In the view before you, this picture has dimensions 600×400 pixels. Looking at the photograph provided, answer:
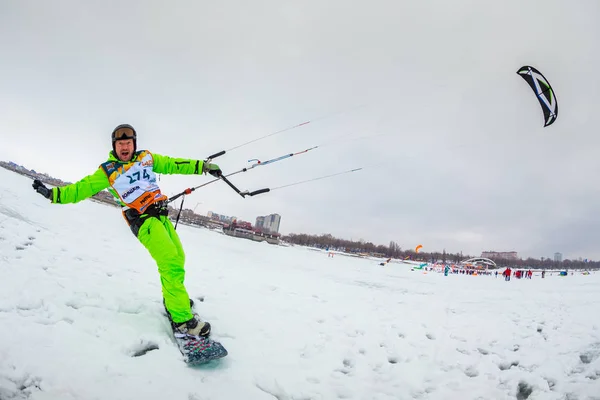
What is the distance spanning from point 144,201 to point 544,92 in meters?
11.0

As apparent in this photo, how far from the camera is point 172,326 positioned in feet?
12.3

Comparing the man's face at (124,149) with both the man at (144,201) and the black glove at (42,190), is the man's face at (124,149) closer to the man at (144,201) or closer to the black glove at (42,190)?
the man at (144,201)

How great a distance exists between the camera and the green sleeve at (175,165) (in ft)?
14.9

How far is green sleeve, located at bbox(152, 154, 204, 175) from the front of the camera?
14.9ft

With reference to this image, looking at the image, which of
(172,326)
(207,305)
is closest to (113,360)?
(172,326)

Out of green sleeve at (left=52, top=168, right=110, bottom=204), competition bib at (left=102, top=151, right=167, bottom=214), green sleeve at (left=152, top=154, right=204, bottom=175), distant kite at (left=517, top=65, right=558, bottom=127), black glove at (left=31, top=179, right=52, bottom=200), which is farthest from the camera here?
distant kite at (left=517, top=65, right=558, bottom=127)

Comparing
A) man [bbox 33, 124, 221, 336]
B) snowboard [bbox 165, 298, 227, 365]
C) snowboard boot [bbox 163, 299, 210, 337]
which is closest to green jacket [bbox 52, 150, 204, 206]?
man [bbox 33, 124, 221, 336]

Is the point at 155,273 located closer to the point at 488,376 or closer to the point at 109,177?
the point at 109,177

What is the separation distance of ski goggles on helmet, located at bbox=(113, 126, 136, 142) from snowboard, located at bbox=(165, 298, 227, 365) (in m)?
2.99

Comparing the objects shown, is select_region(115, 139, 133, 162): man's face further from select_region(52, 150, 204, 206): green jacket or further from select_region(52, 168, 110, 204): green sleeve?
select_region(52, 168, 110, 204): green sleeve

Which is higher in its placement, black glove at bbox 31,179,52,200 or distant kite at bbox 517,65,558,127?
distant kite at bbox 517,65,558,127

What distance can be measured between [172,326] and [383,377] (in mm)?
3174

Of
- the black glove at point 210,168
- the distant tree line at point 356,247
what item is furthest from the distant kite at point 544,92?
the distant tree line at point 356,247

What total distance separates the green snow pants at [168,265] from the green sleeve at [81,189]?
0.87m
